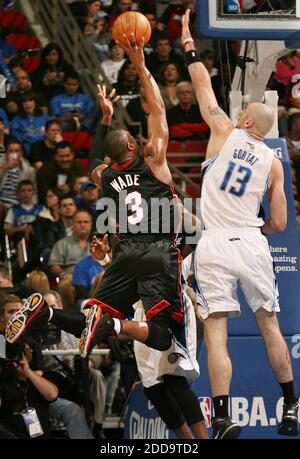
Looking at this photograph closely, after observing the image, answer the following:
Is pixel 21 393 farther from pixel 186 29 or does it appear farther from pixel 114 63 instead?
pixel 114 63

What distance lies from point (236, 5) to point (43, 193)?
524 centimetres

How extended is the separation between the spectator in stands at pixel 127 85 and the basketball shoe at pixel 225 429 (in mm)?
7893

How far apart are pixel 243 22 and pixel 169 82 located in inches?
230

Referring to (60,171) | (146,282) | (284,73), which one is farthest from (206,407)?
(284,73)

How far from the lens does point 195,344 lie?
937cm

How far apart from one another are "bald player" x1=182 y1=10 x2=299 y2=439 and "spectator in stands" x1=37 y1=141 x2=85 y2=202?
5.51 m

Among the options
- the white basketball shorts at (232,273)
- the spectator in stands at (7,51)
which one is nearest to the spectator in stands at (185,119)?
the spectator in stands at (7,51)

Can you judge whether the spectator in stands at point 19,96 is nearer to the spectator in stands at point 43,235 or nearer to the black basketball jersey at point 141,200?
the spectator in stands at point 43,235

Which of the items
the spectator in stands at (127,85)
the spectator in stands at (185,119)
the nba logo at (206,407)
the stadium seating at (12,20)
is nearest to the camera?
the nba logo at (206,407)

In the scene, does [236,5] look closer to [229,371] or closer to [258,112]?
[258,112]

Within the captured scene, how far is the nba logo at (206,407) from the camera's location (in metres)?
9.56

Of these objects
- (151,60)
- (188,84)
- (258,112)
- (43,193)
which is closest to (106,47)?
(151,60)

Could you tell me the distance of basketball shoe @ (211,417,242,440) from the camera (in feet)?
27.9

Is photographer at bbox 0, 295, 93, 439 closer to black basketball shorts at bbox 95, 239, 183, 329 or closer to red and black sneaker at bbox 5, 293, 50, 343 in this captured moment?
red and black sneaker at bbox 5, 293, 50, 343
